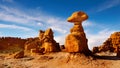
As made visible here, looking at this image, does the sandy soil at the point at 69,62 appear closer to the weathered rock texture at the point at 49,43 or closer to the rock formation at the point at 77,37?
the rock formation at the point at 77,37

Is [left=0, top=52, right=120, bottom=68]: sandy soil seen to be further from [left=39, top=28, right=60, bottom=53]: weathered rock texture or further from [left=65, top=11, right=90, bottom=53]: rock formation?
[left=39, top=28, right=60, bottom=53]: weathered rock texture

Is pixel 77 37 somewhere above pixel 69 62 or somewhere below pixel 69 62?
above

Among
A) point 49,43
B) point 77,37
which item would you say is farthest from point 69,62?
point 49,43

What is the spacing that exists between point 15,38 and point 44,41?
2510cm

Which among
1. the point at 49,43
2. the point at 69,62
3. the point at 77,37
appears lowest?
the point at 69,62

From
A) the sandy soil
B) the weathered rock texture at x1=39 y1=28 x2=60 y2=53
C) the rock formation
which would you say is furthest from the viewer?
the weathered rock texture at x1=39 y1=28 x2=60 y2=53

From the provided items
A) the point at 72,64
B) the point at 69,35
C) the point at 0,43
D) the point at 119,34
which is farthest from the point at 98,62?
the point at 0,43

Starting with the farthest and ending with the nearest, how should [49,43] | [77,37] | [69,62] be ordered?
[49,43] < [77,37] < [69,62]

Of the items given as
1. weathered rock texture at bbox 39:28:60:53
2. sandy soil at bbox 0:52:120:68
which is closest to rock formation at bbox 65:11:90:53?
sandy soil at bbox 0:52:120:68

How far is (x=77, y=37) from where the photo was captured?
32969 millimetres

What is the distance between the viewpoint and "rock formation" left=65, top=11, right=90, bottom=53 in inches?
1281

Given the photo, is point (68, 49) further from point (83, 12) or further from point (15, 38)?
point (15, 38)

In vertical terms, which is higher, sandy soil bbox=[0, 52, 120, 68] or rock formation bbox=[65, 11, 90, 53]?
rock formation bbox=[65, 11, 90, 53]

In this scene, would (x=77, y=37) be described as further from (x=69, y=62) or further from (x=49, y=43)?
(x=49, y=43)
